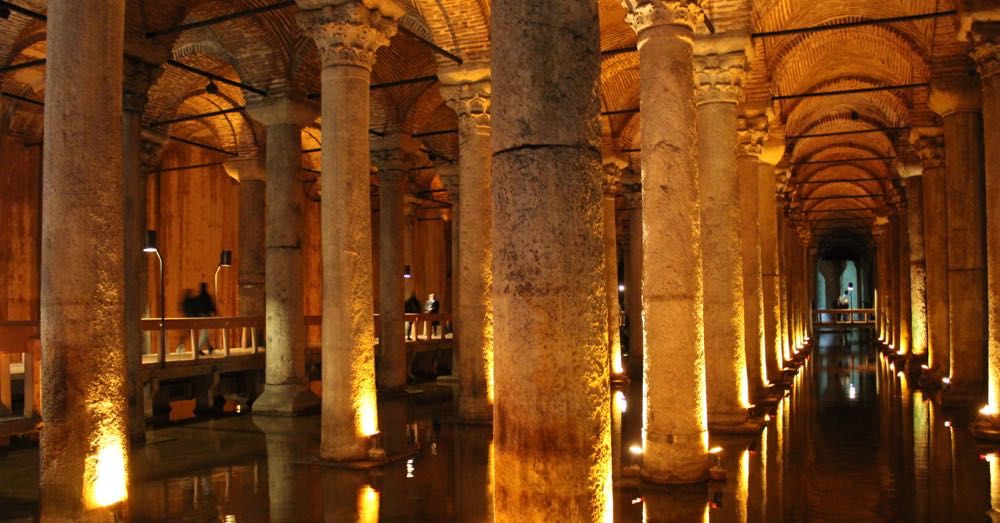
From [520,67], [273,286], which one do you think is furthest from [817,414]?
[520,67]

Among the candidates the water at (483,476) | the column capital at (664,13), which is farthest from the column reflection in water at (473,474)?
the column capital at (664,13)

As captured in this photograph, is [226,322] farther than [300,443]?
Yes

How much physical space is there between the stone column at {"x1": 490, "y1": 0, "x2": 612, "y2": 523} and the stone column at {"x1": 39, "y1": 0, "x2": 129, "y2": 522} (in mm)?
3220

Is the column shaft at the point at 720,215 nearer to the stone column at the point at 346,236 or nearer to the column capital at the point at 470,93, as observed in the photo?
the column capital at the point at 470,93

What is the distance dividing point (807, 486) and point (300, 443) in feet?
19.8

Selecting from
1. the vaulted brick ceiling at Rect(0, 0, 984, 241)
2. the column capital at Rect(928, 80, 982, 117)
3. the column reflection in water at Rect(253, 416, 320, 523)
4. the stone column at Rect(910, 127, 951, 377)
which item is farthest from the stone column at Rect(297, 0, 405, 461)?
the stone column at Rect(910, 127, 951, 377)

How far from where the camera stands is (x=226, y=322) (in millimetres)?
15008

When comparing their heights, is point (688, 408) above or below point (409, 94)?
below

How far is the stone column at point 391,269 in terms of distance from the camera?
15.5m

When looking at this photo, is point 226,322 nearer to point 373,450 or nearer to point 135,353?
point 135,353

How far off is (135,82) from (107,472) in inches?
257

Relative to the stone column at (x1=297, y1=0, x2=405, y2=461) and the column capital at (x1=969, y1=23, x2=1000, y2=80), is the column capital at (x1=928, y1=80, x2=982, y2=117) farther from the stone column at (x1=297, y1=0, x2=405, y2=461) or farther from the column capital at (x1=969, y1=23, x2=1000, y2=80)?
the stone column at (x1=297, y1=0, x2=405, y2=461)

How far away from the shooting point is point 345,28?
898 cm

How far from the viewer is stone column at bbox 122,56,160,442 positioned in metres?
10.4
